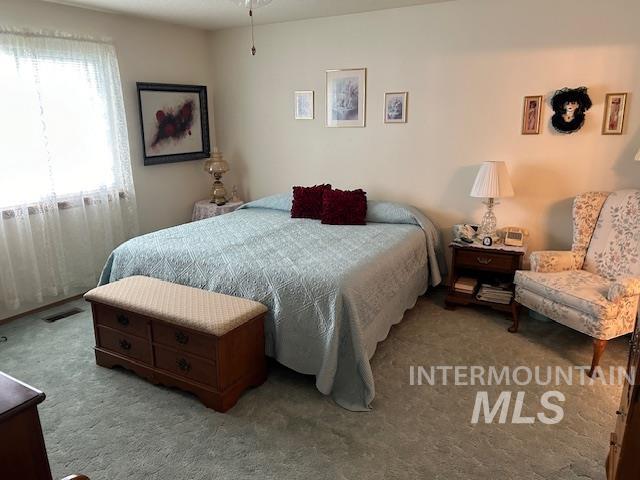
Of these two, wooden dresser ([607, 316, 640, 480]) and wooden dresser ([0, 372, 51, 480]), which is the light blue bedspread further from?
wooden dresser ([0, 372, 51, 480])

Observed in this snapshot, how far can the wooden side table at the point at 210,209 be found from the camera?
4.80 metres

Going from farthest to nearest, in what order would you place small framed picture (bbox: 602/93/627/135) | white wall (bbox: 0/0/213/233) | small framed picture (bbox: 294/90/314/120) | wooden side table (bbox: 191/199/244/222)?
wooden side table (bbox: 191/199/244/222)
small framed picture (bbox: 294/90/314/120)
white wall (bbox: 0/0/213/233)
small framed picture (bbox: 602/93/627/135)

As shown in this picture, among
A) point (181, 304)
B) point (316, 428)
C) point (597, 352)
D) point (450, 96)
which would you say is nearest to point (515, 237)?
point (597, 352)

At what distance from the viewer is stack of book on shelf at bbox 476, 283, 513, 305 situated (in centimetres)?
349

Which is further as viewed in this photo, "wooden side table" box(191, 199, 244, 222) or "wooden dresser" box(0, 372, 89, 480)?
"wooden side table" box(191, 199, 244, 222)

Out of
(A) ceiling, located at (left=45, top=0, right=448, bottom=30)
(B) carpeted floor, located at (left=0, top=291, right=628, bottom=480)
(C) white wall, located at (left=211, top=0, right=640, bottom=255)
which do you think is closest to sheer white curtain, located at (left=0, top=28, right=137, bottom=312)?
(A) ceiling, located at (left=45, top=0, right=448, bottom=30)

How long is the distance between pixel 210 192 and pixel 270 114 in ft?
3.88

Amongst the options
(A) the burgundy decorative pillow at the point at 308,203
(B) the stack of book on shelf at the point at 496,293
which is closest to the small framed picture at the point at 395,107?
(A) the burgundy decorative pillow at the point at 308,203

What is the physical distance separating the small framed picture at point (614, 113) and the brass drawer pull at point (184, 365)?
3281mm

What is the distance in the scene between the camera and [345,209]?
388 cm

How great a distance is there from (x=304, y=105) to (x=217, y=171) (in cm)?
117

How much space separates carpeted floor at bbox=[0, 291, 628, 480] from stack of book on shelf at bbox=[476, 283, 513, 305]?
51cm

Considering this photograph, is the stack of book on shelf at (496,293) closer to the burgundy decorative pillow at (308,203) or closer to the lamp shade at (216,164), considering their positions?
the burgundy decorative pillow at (308,203)

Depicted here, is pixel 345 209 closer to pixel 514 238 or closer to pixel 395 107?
pixel 395 107
